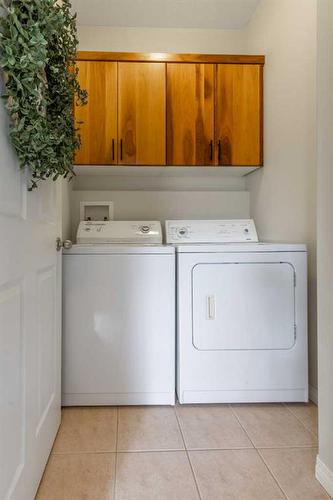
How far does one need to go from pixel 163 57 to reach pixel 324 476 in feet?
8.02

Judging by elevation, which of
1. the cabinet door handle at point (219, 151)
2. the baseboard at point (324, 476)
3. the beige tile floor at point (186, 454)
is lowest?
the beige tile floor at point (186, 454)

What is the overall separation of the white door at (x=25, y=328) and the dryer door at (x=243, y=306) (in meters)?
0.77

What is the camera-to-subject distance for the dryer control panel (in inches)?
96.0

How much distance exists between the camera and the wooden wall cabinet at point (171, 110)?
7.91ft

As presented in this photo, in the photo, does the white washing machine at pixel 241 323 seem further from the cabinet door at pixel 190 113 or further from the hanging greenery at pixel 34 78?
the hanging greenery at pixel 34 78

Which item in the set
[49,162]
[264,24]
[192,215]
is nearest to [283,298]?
[192,215]

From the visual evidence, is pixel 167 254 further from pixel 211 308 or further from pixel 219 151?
pixel 219 151

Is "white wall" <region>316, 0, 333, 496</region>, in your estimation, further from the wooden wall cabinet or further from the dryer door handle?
the wooden wall cabinet

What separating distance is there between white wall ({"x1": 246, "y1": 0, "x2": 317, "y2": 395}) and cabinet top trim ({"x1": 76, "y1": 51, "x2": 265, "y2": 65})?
15cm

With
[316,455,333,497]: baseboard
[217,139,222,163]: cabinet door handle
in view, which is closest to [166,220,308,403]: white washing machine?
[316,455,333,497]: baseboard

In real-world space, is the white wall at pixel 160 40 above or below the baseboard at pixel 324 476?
above

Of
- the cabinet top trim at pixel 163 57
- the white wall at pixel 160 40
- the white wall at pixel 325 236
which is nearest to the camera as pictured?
the white wall at pixel 325 236

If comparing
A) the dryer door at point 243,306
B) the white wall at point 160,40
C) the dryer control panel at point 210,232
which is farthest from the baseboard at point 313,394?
the white wall at point 160,40

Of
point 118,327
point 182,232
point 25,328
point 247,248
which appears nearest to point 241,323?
point 247,248
